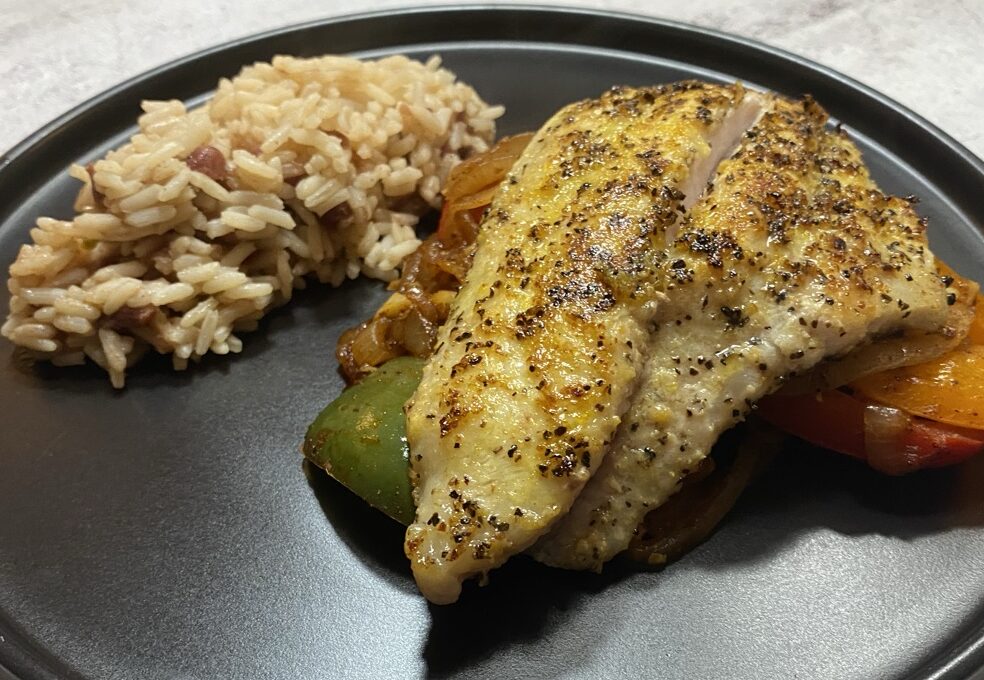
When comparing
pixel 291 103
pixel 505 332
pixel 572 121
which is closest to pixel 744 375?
pixel 505 332

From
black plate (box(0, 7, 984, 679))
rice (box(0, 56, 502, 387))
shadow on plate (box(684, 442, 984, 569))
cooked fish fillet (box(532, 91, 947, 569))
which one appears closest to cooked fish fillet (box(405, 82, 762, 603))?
cooked fish fillet (box(532, 91, 947, 569))

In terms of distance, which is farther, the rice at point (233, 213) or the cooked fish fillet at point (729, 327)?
the rice at point (233, 213)

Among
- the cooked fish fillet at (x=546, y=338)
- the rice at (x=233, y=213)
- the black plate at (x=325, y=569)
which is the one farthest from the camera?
the rice at (x=233, y=213)

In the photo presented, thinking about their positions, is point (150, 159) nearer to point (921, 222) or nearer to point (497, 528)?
point (497, 528)

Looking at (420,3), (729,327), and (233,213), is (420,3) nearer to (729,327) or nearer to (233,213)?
(233,213)

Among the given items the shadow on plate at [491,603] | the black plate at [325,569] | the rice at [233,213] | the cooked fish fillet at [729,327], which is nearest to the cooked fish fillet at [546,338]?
the cooked fish fillet at [729,327]

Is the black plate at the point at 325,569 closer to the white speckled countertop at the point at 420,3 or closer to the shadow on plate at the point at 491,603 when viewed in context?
the shadow on plate at the point at 491,603
